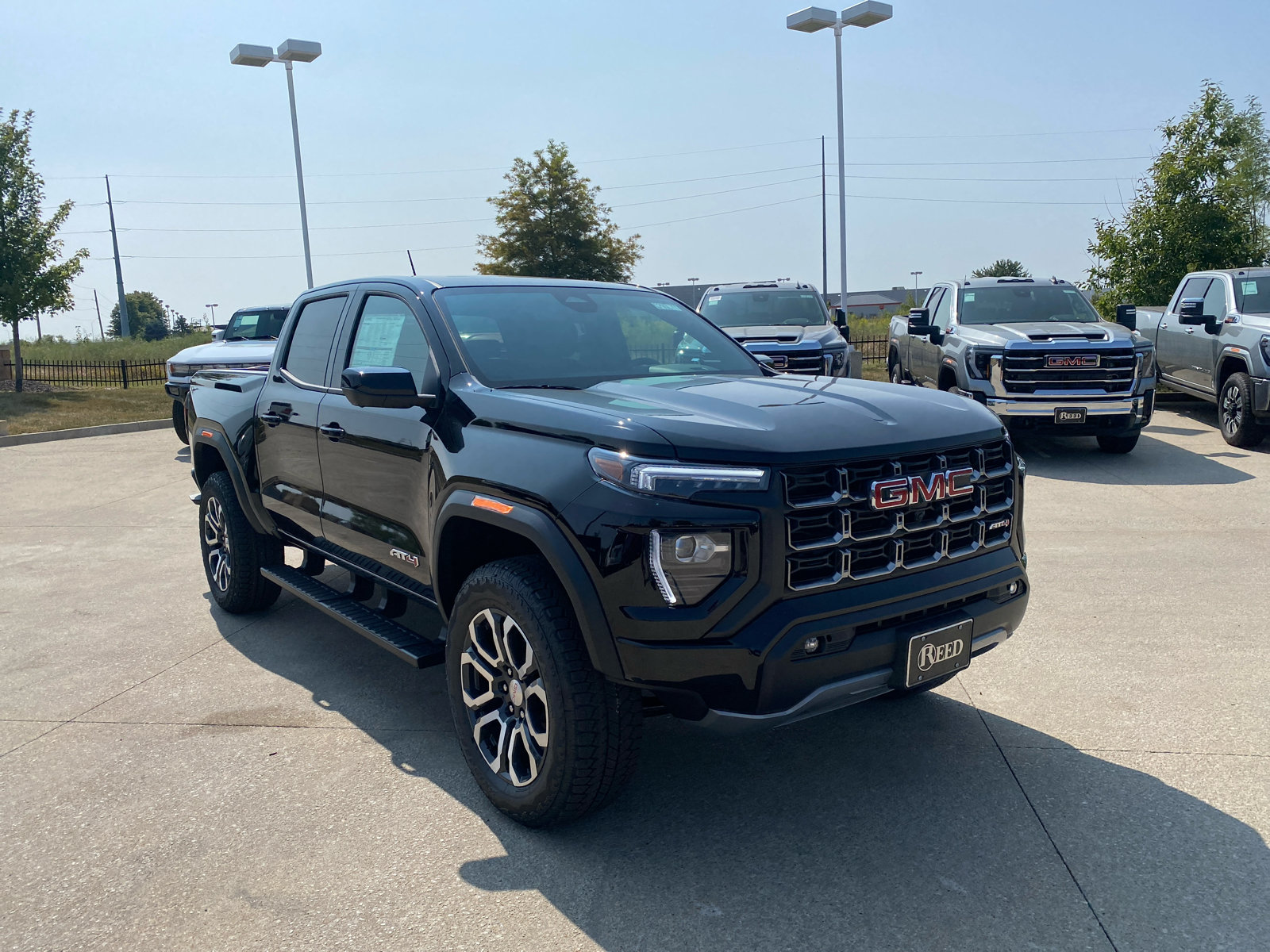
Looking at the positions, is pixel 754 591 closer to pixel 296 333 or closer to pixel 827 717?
pixel 827 717

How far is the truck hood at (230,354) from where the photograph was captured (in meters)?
12.3

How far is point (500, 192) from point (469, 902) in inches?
1361

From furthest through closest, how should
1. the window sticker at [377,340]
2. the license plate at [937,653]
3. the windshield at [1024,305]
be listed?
the windshield at [1024,305]
the window sticker at [377,340]
the license plate at [937,653]

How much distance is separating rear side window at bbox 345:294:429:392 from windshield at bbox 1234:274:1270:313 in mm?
10666

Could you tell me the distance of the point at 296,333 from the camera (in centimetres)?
535

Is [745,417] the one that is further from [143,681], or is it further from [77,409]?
[77,409]

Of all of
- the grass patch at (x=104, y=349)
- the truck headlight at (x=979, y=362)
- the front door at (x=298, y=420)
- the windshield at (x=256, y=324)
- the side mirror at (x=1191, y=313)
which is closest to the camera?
the front door at (x=298, y=420)

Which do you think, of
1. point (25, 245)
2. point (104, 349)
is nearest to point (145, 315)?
point (104, 349)

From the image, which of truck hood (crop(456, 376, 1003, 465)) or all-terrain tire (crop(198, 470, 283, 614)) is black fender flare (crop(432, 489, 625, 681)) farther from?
all-terrain tire (crop(198, 470, 283, 614))

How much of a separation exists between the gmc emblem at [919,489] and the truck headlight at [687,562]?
0.52 m

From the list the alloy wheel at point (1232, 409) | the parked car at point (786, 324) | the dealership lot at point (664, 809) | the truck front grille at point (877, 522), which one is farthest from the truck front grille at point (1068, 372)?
the truck front grille at point (877, 522)

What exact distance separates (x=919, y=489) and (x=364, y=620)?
2.45m

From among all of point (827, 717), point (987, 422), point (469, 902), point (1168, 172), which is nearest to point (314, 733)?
point (469, 902)

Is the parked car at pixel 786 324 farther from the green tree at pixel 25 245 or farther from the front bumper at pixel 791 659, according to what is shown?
the green tree at pixel 25 245
